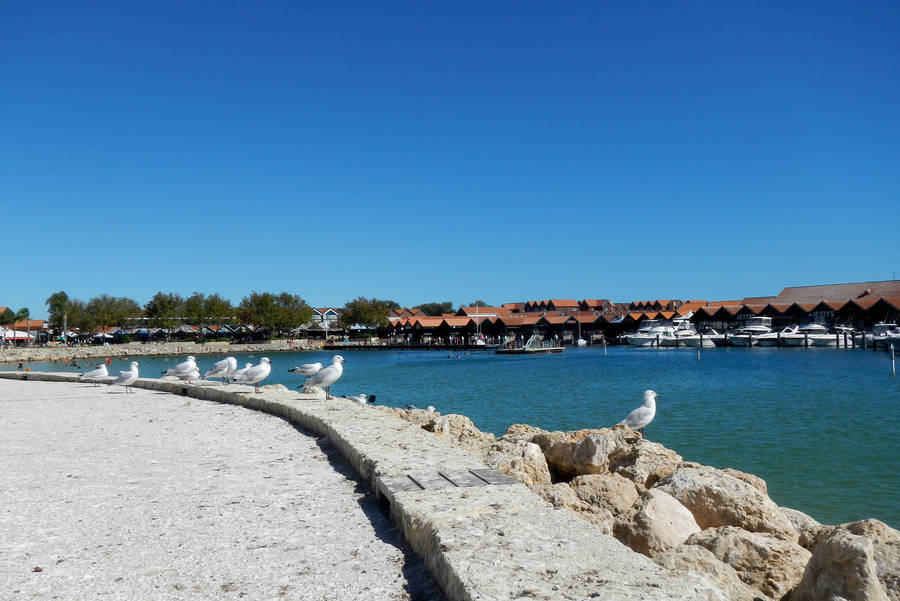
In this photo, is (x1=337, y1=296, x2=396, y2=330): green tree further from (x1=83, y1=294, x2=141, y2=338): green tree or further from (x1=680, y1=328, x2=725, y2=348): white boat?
(x1=680, y1=328, x2=725, y2=348): white boat

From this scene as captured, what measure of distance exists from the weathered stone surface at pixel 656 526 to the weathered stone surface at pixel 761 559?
0.37m

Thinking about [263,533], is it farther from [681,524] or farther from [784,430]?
[784,430]

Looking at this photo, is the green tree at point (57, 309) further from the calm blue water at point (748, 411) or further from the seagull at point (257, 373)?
the seagull at point (257, 373)

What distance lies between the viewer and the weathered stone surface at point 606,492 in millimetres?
6793

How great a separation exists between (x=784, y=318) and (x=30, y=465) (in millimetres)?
106201

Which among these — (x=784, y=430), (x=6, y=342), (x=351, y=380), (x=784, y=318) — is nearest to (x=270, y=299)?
(x=6, y=342)

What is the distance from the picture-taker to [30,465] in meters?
7.21

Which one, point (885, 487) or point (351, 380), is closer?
point (885, 487)

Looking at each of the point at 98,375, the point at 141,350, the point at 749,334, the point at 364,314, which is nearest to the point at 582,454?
the point at 98,375

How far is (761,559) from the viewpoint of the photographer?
485cm

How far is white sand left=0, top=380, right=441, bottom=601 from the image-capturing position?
146 inches

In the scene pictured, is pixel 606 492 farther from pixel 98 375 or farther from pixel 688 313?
pixel 688 313

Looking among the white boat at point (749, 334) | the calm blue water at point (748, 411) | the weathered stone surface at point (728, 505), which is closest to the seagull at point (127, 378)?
the calm blue water at point (748, 411)

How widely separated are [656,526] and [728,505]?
52.7 inches
